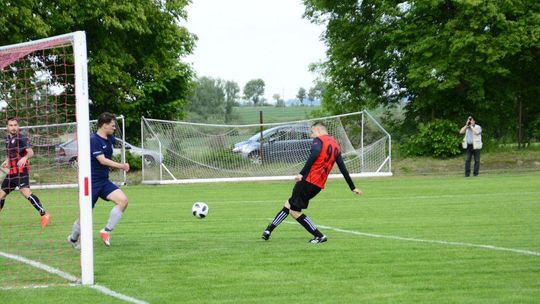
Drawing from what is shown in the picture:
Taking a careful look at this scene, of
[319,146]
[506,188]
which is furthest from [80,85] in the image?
[506,188]

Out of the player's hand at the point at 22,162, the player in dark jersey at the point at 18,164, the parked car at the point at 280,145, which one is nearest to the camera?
the player's hand at the point at 22,162

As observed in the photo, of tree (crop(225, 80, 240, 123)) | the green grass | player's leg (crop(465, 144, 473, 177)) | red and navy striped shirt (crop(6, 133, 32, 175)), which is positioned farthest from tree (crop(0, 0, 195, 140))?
tree (crop(225, 80, 240, 123))

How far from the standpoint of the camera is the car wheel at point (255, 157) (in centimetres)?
2972

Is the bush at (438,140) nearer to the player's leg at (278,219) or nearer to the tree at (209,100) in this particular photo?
the player's leg at (278,219)

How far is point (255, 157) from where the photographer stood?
2986 cm

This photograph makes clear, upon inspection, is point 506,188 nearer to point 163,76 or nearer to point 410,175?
point 410,175

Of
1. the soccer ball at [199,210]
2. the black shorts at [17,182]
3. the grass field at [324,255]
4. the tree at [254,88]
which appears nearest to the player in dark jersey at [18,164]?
the black shorts at [17,182]

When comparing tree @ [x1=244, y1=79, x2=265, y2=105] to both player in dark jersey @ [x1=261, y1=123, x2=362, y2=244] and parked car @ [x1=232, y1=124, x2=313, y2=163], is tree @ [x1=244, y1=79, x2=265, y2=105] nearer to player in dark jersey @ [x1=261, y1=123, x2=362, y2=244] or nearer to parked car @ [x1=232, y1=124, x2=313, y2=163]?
parked car @ [x1=232, y1=124, x2=313, y2=163]

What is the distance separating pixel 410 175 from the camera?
31.5 meters

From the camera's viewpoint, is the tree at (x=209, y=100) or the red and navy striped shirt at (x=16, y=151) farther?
the tree at (x=209, y=100)

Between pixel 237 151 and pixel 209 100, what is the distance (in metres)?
57.2

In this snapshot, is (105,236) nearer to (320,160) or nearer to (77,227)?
(77,227)

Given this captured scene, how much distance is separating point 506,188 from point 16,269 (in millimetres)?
15560

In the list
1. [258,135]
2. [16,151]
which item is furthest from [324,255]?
[258,135]
